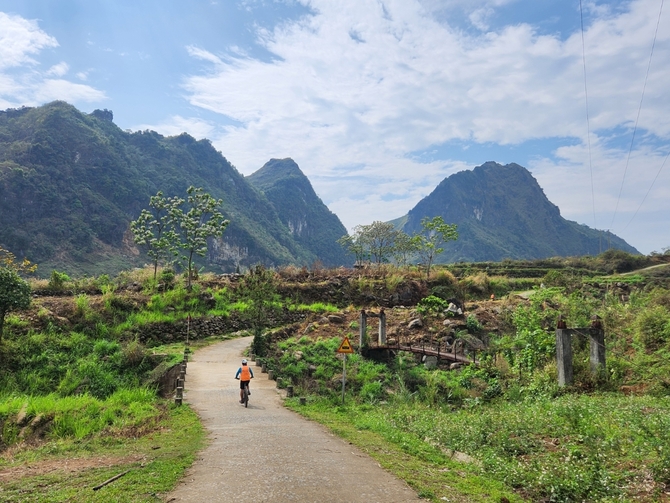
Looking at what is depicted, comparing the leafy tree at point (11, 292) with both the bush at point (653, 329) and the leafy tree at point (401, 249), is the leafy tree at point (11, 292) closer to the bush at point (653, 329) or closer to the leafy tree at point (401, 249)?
the bush at point (653, 329)

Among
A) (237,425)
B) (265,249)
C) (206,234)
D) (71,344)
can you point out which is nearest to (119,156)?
(265,249)

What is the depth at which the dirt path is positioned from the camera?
5.66 meters

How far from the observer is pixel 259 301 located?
21.1m

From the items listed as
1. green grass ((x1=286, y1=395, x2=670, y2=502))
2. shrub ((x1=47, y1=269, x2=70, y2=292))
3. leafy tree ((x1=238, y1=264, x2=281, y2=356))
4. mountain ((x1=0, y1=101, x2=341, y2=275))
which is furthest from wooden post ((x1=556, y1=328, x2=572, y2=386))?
mountain ((x1=0, y1=101, x2=341, y2=275))

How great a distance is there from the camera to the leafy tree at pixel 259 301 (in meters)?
19.3

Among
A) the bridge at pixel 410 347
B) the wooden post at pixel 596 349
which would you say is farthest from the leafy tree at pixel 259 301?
the wooden post at pixel 596 349

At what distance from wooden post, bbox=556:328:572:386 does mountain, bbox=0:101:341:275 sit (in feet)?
279

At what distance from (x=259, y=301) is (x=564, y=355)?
44.5 ft

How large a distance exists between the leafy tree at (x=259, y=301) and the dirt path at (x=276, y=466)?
686 centimetres

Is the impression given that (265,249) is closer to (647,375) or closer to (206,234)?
(206,234)

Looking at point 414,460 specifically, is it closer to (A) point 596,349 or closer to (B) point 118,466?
(B) point 118,466

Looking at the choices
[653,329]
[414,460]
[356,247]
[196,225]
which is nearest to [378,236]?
[356,247]

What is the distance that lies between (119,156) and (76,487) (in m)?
137

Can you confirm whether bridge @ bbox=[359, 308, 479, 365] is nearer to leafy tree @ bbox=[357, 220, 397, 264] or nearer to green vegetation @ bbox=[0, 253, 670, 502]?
green vegetation @ bbox=[0, 253, 670, 502]
